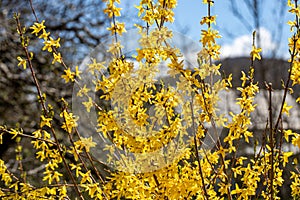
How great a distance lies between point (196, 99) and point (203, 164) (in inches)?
14.9

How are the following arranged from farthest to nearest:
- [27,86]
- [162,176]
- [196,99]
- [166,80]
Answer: [27,86], [166,80], [162,176], [196,99]

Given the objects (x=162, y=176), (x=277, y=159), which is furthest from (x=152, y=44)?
(x=277, y=159)

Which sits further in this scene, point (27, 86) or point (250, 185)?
point (27, 86)

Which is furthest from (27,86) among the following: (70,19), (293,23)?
(293,23)

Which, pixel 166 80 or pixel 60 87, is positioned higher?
pixel 60 87

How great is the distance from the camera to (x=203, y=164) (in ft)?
7.39

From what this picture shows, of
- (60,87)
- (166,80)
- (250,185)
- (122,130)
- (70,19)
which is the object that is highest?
(70,19)

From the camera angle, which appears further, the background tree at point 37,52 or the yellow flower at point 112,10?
the background tree at point 37,52

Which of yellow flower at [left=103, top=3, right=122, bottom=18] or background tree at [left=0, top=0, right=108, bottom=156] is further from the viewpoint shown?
background tree at [left=0, top=0, right=108, bottom=156]

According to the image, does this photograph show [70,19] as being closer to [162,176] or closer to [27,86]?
[27,86]

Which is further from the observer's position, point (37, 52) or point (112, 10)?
point (37, 52)

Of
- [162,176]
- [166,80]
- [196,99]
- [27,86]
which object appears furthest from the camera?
[27,86]

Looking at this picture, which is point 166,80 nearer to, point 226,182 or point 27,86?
Answer: point 226,182

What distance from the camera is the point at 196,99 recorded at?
204 centimetres
